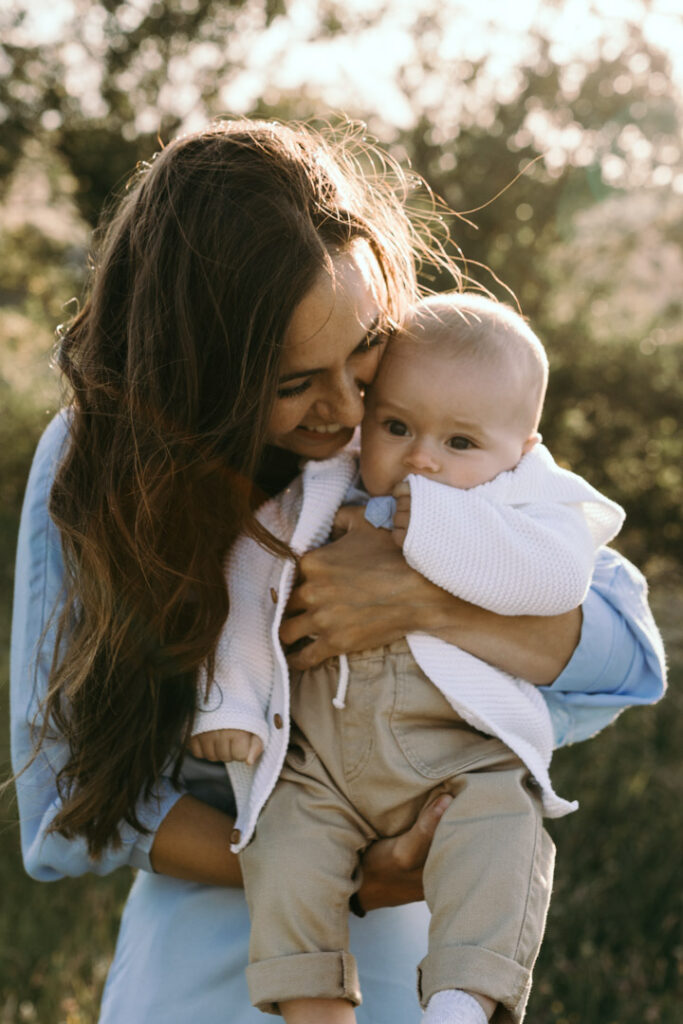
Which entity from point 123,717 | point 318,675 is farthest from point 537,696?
point 123,717

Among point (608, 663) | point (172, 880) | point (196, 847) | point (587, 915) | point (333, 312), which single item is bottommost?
point (587, 915)

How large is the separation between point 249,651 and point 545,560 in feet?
1.97

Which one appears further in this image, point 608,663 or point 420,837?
point 608,663

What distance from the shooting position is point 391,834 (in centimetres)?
190

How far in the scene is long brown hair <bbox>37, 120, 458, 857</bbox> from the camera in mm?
1800

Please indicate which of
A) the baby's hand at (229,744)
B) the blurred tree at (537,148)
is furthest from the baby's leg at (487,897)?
the blurred tree at (537,148)

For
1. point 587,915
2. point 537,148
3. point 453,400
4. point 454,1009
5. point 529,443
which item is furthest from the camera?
point 537,148

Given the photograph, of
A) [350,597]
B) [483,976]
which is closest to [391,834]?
[483,976]

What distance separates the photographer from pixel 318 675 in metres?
1.98

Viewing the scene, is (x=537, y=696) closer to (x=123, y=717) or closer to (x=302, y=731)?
(x=302, y=731)

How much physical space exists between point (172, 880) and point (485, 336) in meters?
1.31

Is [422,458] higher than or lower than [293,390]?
lower

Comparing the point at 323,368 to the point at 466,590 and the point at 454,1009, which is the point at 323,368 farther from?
the point at 454,1009

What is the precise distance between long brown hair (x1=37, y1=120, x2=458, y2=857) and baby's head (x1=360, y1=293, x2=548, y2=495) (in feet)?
0.41
